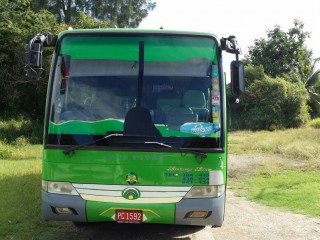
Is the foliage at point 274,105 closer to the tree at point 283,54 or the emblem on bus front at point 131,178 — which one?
the tree at point 283,54

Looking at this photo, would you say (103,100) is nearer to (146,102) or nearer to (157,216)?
(146,102)

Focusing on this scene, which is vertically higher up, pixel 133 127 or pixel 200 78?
pixel 200 78

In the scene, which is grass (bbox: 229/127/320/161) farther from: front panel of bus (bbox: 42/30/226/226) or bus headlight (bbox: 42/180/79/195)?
bus headlight (bbox: 42/180/79/195)

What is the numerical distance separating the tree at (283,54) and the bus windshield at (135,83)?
3081 cm

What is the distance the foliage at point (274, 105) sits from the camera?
29328 mm

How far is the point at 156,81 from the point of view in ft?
15.9

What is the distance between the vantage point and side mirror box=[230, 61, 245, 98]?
4883 mm

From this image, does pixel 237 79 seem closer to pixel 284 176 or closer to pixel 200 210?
pixel 200 210

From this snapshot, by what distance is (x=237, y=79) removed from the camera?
4.91 meters

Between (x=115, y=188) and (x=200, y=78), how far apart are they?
5.32ft

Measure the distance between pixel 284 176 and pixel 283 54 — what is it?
2539cm

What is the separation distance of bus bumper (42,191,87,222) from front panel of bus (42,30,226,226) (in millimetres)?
11

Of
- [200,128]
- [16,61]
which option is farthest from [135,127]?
[16,61]

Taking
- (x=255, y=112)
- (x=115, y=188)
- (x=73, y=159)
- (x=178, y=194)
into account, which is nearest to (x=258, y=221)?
(x=178, y=194)
